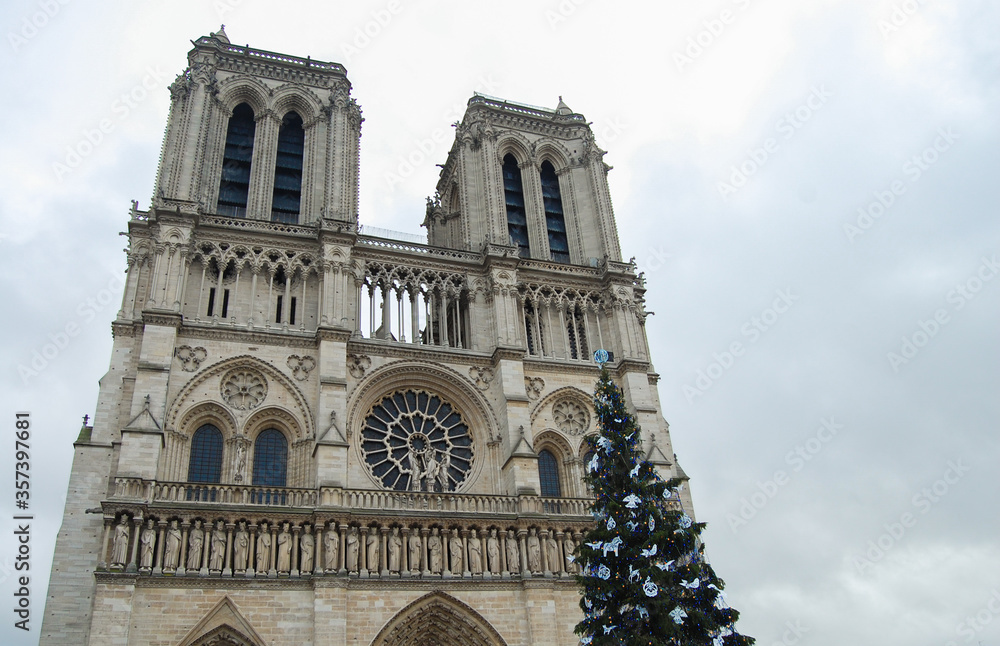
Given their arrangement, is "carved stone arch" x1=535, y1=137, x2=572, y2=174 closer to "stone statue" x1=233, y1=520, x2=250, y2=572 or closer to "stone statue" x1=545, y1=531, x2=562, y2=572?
"stone statue" x1=545, y1=531, x2=562, y2=572

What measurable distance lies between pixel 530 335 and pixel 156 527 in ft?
46.5

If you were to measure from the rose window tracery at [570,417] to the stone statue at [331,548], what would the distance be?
8.84 metres

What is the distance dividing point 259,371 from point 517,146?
15.5 meters

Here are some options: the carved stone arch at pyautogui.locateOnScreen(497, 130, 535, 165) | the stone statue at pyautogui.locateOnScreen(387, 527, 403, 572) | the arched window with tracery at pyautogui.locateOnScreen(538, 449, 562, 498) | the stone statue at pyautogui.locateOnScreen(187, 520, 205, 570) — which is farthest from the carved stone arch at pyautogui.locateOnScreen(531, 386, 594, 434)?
the stone statue at pyautogui.locateOnScreen(187, 520, 205, 570)

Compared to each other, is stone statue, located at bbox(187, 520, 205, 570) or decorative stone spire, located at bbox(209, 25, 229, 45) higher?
decorative stone spire, located at bbox(209, 25, 229, 45)

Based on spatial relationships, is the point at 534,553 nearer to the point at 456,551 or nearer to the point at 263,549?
the point at 456,551

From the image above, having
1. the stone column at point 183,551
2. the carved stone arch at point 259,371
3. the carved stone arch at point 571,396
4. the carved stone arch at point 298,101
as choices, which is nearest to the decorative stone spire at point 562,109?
the carved stone arch at point 298,101

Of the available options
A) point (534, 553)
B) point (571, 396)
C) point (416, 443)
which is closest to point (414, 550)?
point (534, 553)

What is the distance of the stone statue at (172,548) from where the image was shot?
19656 millimetres

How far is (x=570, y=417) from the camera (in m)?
27.1

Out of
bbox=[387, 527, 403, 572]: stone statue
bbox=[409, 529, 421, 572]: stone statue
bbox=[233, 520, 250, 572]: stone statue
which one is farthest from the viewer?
bbox=[409, 529, 421, 572]: stone statue

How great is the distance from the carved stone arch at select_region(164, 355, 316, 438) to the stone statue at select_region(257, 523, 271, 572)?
347 cm

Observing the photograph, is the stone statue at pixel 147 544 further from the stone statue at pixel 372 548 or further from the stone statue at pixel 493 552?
the stone statue at pixel 493 552

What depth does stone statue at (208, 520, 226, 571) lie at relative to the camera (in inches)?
787
